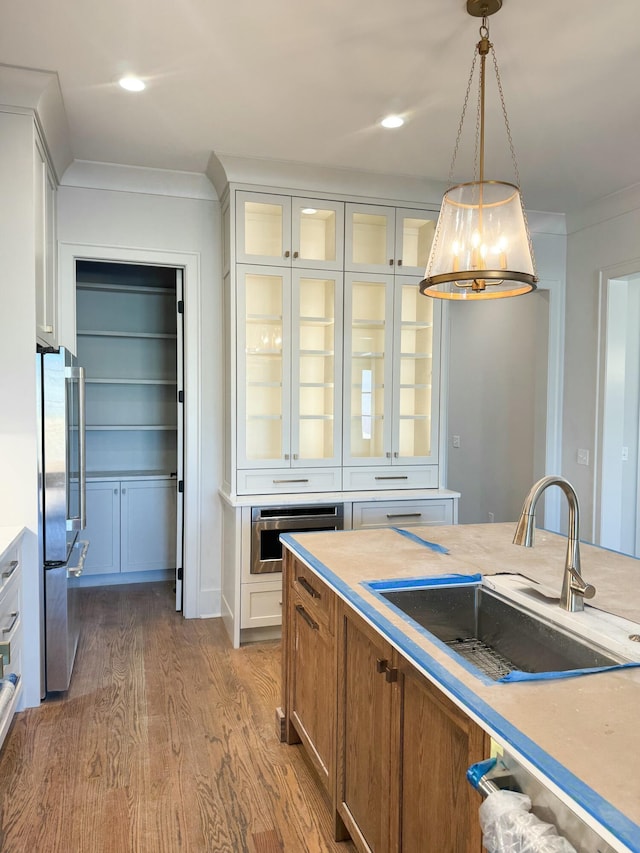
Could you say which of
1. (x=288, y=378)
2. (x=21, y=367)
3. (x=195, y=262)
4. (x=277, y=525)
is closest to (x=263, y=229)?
(x=195, y=262)

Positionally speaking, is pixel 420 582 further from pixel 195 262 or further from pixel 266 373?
pixel 195 262

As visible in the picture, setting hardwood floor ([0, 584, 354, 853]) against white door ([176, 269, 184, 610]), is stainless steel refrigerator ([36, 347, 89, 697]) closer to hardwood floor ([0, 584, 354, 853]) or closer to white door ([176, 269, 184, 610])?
hardwood floor ([0, 584, 354, 853])

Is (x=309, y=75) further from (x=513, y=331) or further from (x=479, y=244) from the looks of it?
(x=513, y=331)

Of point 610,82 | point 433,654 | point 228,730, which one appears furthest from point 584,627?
point 610,82

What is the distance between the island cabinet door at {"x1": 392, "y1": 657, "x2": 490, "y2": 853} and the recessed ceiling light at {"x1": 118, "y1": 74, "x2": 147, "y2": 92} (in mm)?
2549

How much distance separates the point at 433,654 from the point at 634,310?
3.75 m

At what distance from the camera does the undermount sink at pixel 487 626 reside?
1624mm

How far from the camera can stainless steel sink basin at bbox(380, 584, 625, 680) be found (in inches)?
65.1

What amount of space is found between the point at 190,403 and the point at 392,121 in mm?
2027

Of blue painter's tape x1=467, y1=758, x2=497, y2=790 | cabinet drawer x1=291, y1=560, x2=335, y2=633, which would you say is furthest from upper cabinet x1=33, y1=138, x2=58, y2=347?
blue painter's tape x1=467, y1=758, x2=497, y2=790

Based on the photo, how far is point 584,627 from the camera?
1505 mm

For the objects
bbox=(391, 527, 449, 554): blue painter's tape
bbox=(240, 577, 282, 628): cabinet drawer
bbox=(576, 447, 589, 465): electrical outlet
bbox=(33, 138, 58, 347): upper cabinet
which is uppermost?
bbox=(33, 138, 58, 347): upper cabinet

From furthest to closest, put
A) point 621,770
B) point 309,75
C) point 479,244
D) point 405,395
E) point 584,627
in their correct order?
1. point 405,395
2. point 309,75
3. point 479,244
4. point 584,627
5. point 621,770

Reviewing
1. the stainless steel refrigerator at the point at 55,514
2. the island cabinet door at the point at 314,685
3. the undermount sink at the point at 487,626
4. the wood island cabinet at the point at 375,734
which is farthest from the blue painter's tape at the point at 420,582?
the stainless steel refrigerator at the point at 55,514
